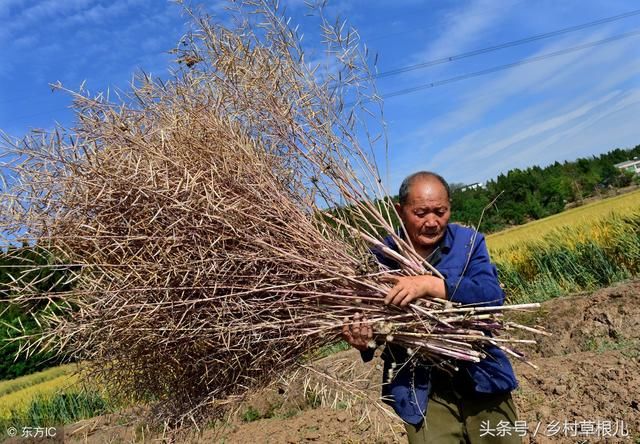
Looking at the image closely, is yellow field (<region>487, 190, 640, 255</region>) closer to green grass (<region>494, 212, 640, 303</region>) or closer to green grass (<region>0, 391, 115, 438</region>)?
green grass (<region>494, 212, 640, 303</region>)

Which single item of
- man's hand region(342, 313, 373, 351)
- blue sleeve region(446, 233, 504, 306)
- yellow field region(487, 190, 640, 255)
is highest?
yellow field region(487, 190, 640, 255)

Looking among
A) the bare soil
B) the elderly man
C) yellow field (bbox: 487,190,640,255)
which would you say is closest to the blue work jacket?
the elderly man

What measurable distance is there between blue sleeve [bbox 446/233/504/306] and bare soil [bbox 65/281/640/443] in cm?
49

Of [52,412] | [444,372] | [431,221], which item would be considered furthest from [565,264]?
[52,412]

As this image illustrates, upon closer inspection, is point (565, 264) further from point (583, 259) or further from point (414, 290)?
point (414, 290)

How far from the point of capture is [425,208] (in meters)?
2.04

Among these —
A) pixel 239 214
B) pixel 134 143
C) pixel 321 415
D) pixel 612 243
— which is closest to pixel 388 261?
pixel 239 214

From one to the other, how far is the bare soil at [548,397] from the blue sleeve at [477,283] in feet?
1.62

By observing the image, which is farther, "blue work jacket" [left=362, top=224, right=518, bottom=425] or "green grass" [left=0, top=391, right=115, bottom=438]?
"green grass" [left=0, top=391, right=115, bottom=438]

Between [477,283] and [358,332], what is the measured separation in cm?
45

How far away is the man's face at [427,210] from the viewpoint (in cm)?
203

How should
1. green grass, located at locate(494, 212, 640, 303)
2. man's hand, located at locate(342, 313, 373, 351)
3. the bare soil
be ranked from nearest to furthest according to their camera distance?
man's hand, located at locate(342, 313, 373, 351) < the bare soil < green grass, located at locate(494, 212, 640, 303)

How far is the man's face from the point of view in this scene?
2.03 m

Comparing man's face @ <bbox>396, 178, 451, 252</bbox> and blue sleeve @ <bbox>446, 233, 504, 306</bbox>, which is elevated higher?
man's face @ <bbox>396, 178, 451, 252</bbox>
